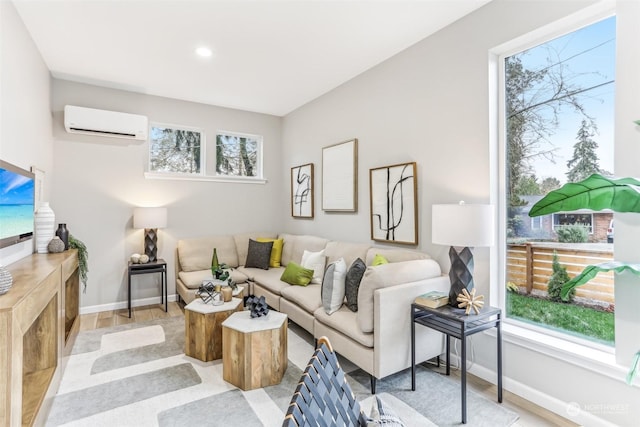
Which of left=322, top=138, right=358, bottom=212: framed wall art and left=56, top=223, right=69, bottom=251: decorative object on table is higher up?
left=322, top=138, right=358, bottom=212: framed wall art

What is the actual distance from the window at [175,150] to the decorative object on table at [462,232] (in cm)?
367

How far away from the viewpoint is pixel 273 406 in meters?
2.07

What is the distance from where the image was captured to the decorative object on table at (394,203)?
9.73 ft

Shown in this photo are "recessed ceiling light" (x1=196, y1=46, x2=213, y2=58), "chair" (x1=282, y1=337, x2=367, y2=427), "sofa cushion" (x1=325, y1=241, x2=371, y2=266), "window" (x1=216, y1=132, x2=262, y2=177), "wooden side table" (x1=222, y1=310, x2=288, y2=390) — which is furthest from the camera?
"window" (x1=216, y1=132, x2=262, y2=177)

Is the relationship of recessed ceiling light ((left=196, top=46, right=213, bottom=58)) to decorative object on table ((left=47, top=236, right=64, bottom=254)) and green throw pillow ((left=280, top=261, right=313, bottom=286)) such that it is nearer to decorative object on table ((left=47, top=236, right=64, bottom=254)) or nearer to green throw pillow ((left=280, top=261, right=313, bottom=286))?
decorative object on table ((left=47, top=236, right=64, bottom=254))

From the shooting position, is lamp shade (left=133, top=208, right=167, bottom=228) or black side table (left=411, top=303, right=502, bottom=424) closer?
black side table (left=411, top=303, right=502, bottom=424)

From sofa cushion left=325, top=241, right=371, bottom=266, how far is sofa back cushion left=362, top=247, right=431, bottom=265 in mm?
95

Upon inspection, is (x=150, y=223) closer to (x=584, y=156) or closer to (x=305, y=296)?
(x=305, y=296)

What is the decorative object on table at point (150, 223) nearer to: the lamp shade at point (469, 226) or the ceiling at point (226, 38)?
Answer: the ceiling at point (226, 38)

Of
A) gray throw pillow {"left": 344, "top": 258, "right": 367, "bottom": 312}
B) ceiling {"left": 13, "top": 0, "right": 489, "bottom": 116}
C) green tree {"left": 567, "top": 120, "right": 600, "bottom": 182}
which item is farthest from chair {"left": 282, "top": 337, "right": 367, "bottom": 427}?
ceiling {"left": 13, "top": 0, "right": 489, "bottom": 116}

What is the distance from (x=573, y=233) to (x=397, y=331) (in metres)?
1.30

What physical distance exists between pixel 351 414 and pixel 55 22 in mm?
3564

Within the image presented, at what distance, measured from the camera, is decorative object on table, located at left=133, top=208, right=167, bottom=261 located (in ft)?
12.9

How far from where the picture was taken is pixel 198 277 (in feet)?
12.8
